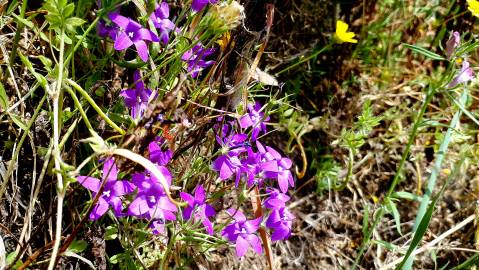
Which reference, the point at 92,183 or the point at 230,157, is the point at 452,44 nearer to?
the point at 230,157

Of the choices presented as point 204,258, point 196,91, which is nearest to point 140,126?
point 196,91

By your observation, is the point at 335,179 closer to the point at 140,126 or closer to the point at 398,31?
the point at 398,31

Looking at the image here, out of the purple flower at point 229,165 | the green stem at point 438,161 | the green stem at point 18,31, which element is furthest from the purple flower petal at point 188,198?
the green stem at point 438,161

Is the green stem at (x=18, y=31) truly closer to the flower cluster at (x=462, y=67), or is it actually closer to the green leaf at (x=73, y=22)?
the green leaf at (x=73, y=22)

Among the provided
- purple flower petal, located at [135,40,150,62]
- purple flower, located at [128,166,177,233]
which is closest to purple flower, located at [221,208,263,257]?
purple flower, located at [128,166,177,233]

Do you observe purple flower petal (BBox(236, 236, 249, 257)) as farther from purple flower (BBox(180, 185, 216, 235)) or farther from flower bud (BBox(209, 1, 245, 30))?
flower bud (BBox(209, 1, 245, 30))

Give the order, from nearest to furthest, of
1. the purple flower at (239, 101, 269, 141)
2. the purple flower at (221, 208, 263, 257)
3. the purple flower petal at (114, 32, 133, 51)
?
the purple flower petal at (114, 32, 133, 51) → the purple flower at (221, 208, 263, 257) → the purple flower at (239, 101, 269, 141)
